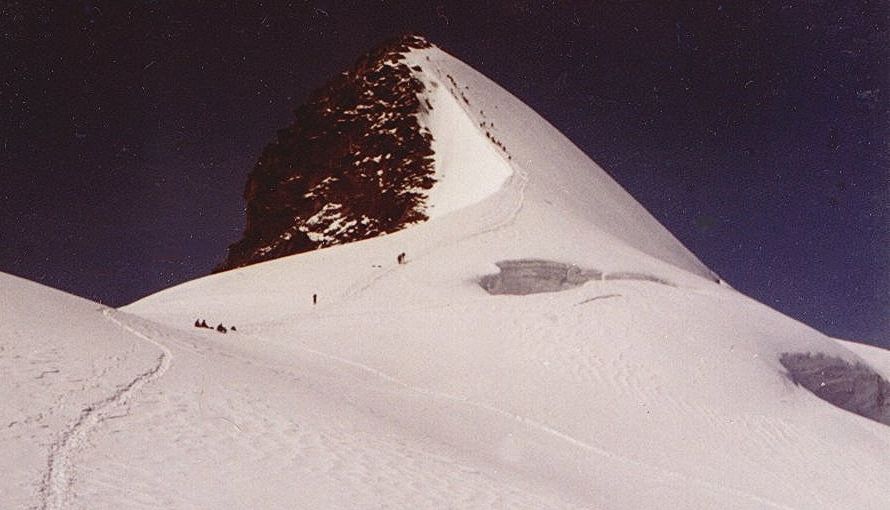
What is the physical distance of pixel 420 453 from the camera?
20.0ft

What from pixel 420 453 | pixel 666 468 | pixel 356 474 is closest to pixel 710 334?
pixel 666 468

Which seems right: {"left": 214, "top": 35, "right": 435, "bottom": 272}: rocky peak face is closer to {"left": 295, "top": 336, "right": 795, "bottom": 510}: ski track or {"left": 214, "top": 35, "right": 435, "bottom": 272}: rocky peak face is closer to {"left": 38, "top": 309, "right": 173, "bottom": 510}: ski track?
{"left": 295, "top": 336, "right": 795, "bottom": 510}: ski track

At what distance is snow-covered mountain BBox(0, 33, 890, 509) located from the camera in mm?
4770

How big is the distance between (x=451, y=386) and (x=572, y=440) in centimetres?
209

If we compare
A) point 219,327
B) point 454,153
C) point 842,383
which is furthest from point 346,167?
point 842,383

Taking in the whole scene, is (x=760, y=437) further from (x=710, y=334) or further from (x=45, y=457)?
(x=45, y=457)

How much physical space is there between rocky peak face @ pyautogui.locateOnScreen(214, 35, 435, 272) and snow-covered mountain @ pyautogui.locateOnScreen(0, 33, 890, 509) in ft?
11.7

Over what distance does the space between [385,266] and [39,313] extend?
9.79 meters

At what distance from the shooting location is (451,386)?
9961 mm

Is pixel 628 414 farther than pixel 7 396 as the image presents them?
Yes

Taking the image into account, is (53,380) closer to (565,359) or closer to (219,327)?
(219,327)

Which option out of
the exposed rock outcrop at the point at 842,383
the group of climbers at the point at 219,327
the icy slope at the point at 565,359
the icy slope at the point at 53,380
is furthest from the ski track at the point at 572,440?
the exposed rock outcrop at the point at 842,383

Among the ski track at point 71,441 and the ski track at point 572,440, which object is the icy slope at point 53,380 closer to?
the ski track at point 71,441

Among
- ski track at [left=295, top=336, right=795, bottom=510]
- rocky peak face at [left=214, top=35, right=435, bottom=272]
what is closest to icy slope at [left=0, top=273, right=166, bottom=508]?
ski track at [left=295, top=336, right=795, bottom=510]
